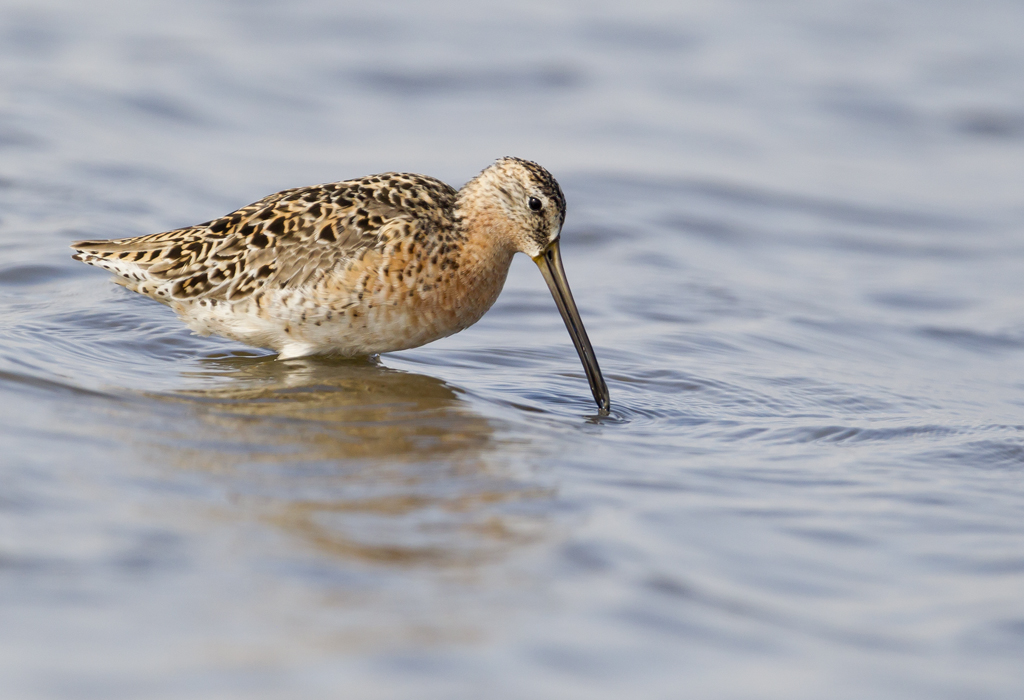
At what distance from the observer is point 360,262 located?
22.4ft

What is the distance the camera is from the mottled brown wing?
6906 millimetres

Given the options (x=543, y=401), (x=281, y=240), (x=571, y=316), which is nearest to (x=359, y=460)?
(x=543, y=401)

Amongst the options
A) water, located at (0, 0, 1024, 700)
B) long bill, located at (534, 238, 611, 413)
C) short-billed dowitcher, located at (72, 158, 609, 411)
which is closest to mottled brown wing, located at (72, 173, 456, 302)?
short-billed dowitcher, located at (72, 158, 609, 411)

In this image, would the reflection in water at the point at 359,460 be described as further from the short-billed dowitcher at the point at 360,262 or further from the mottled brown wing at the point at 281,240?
the mottled brown wing at the point at 281,240

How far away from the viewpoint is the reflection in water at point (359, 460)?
4.86 metres

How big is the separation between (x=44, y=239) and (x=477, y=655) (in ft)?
20.4

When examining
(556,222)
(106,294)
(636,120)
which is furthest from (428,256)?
(636,120)

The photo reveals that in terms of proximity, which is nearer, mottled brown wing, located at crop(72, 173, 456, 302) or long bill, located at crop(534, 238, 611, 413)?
mottled brown wing, located at crop(72, 173, 456, 302)

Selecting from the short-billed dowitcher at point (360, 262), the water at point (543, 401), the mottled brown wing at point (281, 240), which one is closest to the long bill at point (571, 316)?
the short-billed dowitcher at point (360, 262)

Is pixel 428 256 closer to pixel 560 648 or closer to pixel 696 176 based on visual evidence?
A: pixel 560 648

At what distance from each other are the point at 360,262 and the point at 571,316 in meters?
1.27

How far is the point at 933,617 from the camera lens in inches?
182

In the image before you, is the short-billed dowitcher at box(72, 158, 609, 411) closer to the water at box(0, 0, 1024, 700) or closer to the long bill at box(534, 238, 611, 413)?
the long bill at box(534, 238, 611, 413)

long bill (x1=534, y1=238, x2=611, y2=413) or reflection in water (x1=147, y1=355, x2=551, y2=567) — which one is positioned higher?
long bill (x1=534, y1=238, x2=611, y2=413)
